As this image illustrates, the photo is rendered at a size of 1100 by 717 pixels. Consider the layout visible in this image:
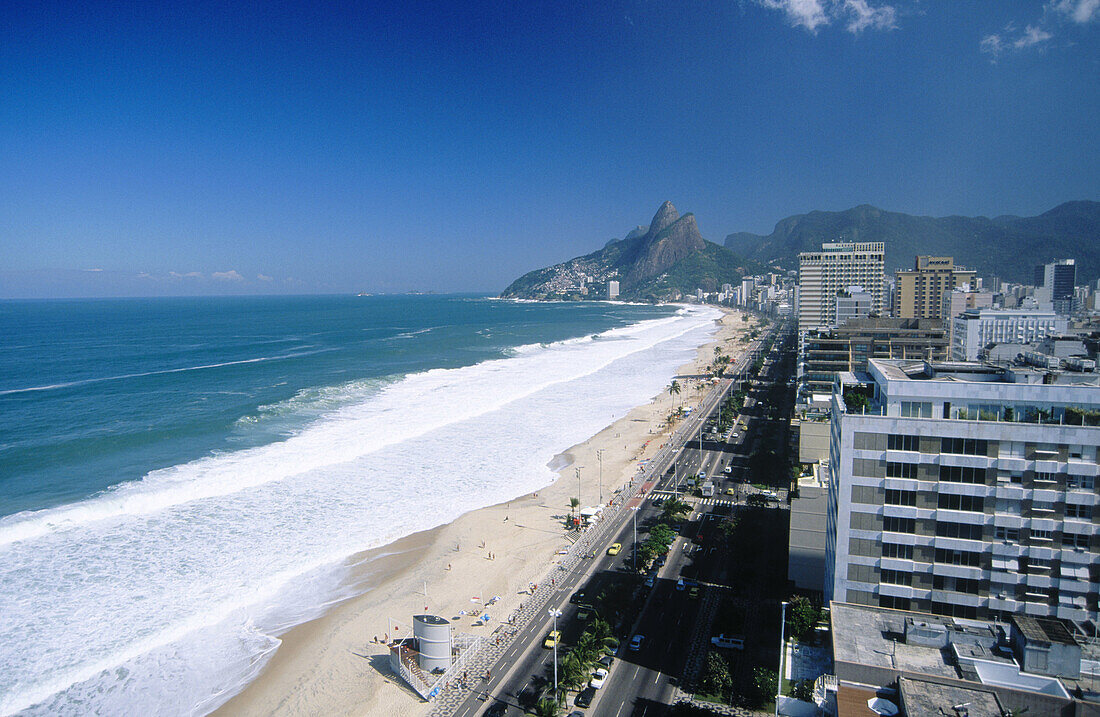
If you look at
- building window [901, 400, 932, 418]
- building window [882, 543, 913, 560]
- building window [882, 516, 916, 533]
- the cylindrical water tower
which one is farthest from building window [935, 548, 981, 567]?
the cylindrical water tower

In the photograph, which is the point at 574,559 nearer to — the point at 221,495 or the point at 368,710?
the point at 368,710

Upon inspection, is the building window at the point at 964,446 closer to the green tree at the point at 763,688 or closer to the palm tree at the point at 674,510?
the green tree at the point at 763,688

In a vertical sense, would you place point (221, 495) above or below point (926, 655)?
below

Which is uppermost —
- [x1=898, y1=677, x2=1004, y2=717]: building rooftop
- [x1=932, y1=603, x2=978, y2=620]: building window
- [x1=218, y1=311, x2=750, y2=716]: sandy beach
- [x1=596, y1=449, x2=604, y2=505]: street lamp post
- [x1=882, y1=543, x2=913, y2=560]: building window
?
[x1=882, y1=543, x2=913, y2=560]: building window

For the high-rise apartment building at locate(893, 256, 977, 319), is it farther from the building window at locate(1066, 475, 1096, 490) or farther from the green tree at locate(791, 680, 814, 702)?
the green tree at locate(791, 680, 814, 702)

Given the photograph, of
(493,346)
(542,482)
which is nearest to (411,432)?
(542,482)
